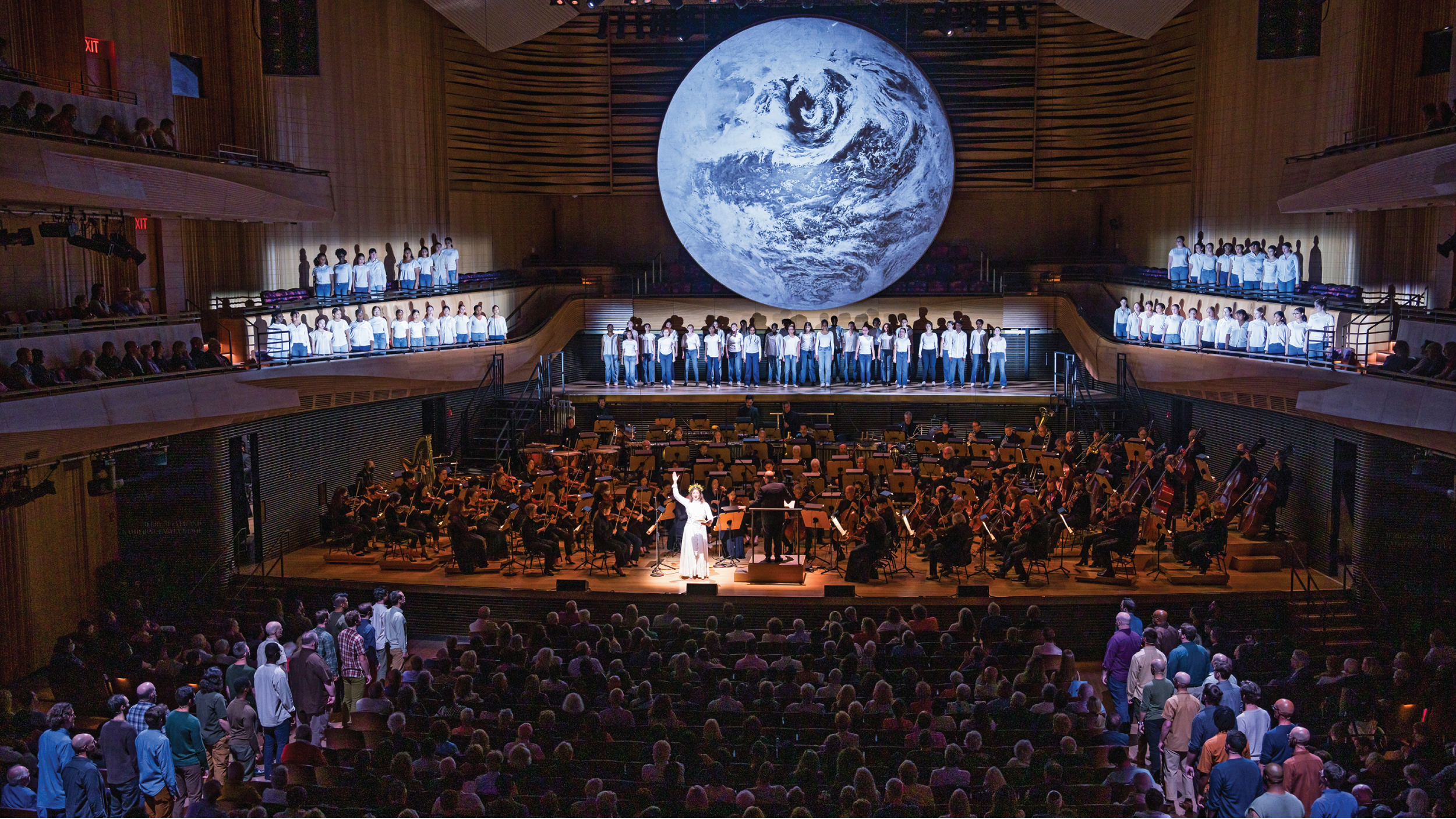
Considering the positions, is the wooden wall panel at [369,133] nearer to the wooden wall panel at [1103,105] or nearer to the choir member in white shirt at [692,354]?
the choir member in white shirt at [692,354]

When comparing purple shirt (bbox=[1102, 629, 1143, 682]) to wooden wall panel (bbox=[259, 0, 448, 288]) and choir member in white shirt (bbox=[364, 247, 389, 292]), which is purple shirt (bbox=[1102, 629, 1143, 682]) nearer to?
wooden wall panel (bbox=[259, 0, 448, 288])

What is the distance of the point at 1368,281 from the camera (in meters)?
20.3

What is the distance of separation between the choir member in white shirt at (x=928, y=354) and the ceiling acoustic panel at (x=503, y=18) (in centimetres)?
1141

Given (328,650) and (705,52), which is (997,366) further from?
(328,650)

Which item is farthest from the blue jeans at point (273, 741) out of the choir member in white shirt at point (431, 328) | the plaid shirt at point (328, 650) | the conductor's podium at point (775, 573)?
the choir member in white shirt at point (431, 328)

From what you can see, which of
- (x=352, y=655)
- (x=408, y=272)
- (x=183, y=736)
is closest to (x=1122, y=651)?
(x=352, y=655)

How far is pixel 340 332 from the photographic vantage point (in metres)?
22.5

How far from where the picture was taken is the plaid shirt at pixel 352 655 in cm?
1419

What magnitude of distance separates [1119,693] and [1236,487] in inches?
261

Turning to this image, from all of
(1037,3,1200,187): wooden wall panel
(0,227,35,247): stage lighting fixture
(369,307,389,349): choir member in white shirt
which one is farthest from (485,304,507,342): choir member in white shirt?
(1037,3,1200,187): wooden wall panel

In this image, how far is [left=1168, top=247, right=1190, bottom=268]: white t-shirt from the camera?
2527 centimetres

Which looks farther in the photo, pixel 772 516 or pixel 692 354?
pixel 692 354

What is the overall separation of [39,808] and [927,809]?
7119 mm

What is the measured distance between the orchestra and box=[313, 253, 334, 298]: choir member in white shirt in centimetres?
422
